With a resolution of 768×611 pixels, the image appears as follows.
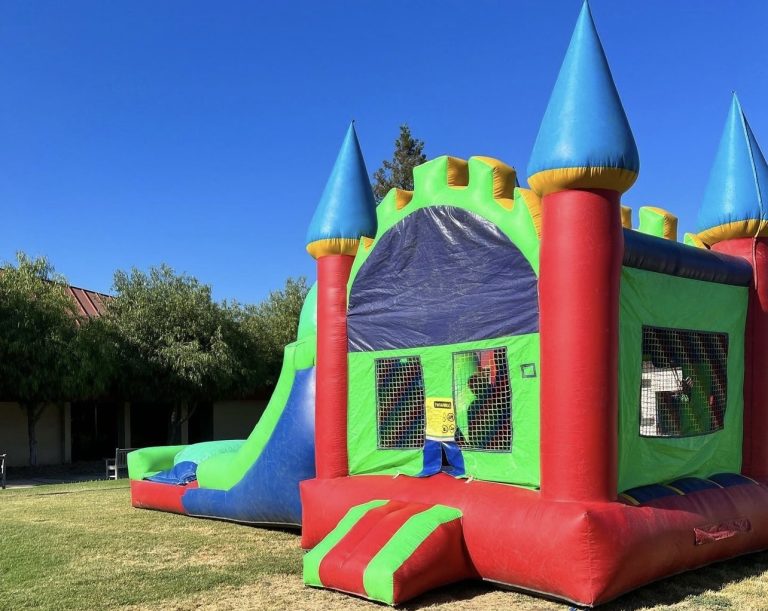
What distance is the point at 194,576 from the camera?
230 inches

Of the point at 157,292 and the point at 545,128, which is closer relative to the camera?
the point at 545,128

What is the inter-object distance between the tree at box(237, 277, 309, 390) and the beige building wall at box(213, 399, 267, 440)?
2.25 metres

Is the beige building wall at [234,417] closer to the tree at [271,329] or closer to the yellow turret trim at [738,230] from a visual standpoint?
the tree at [271,329]

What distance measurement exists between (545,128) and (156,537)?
530 cm

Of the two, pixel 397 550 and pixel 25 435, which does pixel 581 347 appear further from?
pixel 25 435

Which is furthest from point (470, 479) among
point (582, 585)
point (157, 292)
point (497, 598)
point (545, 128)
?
point (157, 292)

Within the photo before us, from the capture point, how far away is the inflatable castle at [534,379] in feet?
16.7

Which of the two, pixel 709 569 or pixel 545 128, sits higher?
pixel 545 128

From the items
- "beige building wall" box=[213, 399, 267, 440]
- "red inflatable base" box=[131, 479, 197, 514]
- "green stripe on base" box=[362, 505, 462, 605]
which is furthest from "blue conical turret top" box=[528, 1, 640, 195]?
"beige building wall" box=[213, 399, 267, 440]

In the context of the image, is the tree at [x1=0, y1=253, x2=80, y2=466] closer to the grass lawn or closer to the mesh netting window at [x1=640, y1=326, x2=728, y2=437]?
the grass lawn

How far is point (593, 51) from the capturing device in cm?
558

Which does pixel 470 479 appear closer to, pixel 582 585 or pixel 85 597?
pixel 582 585

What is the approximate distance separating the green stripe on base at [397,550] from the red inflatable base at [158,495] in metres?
4.09

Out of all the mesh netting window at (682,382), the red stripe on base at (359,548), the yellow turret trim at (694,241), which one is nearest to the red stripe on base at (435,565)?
the red stripe on base at (359,548)
